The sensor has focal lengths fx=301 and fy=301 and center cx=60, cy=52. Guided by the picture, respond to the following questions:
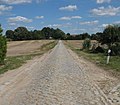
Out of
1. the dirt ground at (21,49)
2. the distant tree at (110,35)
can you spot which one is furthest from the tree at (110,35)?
A: the dirt ground at (21,49)

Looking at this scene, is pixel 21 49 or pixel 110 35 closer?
pixel 110 35

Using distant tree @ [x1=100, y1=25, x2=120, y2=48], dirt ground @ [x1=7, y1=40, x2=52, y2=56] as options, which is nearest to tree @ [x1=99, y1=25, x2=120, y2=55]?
distant tree @ [x1=100, y1=25, x2=120, y2=48]

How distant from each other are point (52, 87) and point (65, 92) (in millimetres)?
1321

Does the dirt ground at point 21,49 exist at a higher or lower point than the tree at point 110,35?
lower

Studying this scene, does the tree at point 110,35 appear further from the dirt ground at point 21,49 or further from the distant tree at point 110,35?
the dirt ground at point 21,49

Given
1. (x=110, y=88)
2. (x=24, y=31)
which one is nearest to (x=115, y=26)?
(x=110, y=88)

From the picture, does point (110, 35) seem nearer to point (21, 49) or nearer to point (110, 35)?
point (110, 35)

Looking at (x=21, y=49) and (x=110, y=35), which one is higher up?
(x=110, y=35)

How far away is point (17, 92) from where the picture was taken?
11.4 m

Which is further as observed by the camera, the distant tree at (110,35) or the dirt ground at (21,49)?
the dirt ground at (21,49)

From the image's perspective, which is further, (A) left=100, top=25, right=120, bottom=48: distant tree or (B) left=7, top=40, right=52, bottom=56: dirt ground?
(B) left=7, top=40, right=52, bottom=56: dirt ground

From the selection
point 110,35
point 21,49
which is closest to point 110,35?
point 110,35

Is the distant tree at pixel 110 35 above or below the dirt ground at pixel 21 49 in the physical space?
above

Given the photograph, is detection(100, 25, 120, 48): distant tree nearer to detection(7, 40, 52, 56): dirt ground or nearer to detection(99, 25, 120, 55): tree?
detection(99, 25, 120, 55): tree
